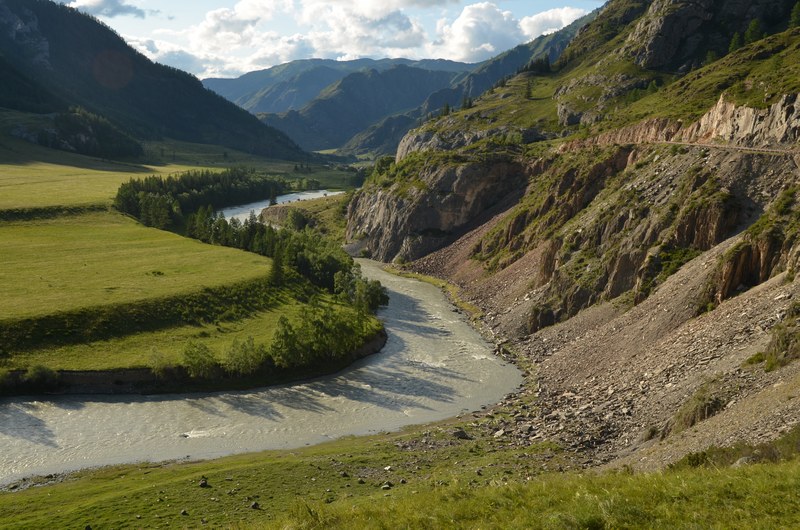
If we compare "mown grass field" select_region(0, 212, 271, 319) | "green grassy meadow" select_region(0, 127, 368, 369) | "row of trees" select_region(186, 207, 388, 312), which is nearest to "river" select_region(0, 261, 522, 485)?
"green grassy meadow" select_region(0, 127, 368, 369)

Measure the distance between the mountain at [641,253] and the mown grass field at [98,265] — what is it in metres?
47.8

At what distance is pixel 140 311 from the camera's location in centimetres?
9031

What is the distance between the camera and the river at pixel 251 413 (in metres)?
60.0

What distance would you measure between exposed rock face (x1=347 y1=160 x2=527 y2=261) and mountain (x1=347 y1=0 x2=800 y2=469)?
0.35 m

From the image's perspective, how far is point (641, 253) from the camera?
84.9 meters

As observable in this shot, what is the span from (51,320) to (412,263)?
83470 mm

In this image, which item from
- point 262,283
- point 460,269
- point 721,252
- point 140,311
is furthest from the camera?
point 460,269

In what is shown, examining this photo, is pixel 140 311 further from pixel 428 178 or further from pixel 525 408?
pixel 428 178

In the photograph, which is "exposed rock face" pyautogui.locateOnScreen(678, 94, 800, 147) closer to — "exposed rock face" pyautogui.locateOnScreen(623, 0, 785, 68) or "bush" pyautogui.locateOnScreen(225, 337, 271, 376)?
"bush" pyautogui.locateOnScreen(225, 337, 271, 376)

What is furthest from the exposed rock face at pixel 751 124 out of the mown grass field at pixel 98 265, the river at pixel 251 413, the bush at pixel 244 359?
the mown grass field at pixel 98 265

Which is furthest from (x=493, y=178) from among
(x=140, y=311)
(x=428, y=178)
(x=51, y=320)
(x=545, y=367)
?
(x=51, y=320)

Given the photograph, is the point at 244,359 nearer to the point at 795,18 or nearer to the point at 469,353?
the point at 469,353

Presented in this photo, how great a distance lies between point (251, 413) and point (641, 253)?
55281mm

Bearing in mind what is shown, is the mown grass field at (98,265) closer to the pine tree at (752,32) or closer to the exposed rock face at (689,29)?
the pine tree at (752,32)
